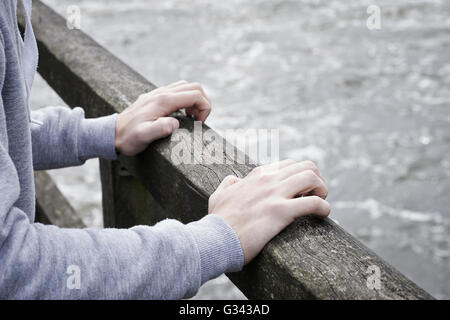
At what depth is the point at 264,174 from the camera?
3.20ft

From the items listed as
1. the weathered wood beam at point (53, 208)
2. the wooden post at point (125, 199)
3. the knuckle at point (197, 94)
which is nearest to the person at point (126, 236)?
the knuckle at point (197, 94)

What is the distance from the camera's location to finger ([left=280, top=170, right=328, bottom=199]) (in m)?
0.94

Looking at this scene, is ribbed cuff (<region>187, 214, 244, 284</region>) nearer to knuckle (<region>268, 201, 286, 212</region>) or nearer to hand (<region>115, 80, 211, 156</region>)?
knuckle (<region>268, 201, 286, 212</region>)

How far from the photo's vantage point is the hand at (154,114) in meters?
1.19

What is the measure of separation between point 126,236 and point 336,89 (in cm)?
418

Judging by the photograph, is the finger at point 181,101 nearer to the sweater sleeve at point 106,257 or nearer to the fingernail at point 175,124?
the fingernail at point 175,124

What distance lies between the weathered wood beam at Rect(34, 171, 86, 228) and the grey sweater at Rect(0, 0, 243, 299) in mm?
1104

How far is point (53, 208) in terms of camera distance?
2133 millimetres

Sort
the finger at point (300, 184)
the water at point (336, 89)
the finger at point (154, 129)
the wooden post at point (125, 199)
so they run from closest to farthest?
the finger at point (300, 184) → the finger at point (154, 129) → the wooden post at point (125, 199) → the water at point (336, 89)

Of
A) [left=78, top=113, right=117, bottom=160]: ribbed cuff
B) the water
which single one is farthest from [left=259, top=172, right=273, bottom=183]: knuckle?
the water

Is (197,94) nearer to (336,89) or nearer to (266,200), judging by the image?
(266,200)

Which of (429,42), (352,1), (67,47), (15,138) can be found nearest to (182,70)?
(429,42)
